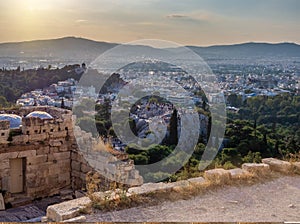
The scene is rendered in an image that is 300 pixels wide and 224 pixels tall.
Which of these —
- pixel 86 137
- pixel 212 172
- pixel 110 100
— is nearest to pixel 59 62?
pixel 110 100

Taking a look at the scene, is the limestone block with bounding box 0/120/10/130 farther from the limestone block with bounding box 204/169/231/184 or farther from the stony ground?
the limestone block with bounding box 204/169/231/184

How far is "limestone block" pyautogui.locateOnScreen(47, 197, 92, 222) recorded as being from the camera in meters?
4.41

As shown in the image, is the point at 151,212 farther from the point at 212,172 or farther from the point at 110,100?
the point at 110,100

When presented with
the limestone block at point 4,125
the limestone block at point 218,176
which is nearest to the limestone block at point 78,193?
the limestone block at point 4,125

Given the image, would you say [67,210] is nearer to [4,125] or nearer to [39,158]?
[4,125]

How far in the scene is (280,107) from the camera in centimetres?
3266

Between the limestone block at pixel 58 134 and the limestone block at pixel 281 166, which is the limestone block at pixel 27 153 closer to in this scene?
the limestone block at pixel 58 134

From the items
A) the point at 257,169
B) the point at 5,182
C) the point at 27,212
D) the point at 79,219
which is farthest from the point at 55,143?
the point at 257,169

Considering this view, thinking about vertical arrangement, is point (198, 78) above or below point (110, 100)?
above

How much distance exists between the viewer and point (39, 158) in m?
7.72

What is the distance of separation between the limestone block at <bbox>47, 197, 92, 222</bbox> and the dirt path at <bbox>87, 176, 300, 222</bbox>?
21 cm

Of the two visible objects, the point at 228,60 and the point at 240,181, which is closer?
the point at 240,181

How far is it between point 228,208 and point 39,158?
437 cm

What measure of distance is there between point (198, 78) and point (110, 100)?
5.46 meters
